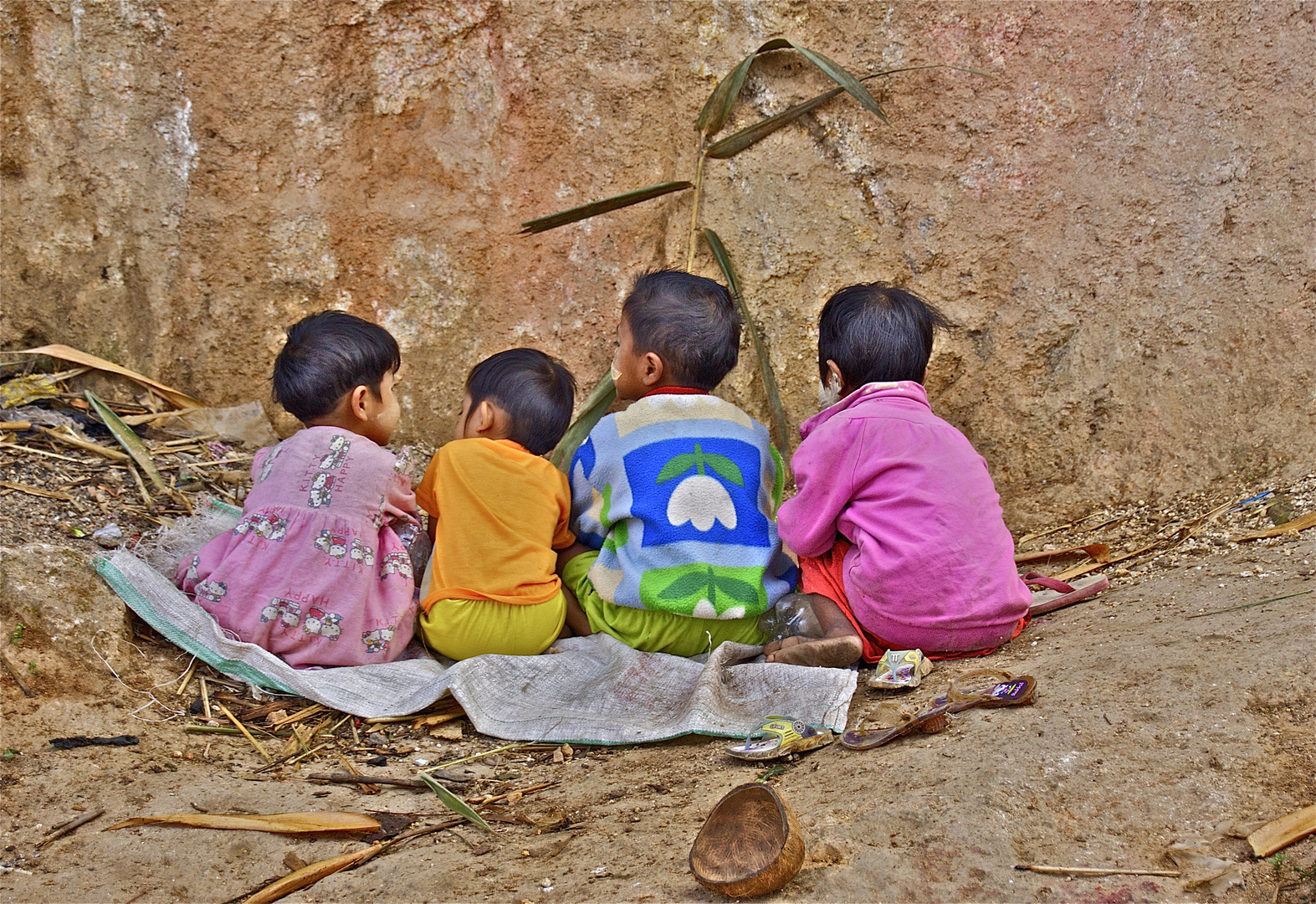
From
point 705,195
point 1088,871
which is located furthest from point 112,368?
point 1088,871

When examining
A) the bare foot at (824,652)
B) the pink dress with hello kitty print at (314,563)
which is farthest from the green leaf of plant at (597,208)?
the bare foot at (824,652)

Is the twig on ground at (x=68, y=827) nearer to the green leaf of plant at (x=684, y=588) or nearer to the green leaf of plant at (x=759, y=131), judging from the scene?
the green leaf of plant at (x=684, y=588)

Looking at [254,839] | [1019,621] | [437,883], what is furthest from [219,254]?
[1019,621]

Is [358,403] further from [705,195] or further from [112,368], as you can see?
[705,195]

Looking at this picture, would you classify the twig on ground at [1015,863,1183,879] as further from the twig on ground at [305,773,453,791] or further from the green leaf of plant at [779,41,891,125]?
the green leaf of plant at [779,41,891,125]

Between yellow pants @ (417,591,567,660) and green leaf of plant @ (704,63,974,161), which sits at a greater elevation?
green leaf of plant @ (704,63,974,161)

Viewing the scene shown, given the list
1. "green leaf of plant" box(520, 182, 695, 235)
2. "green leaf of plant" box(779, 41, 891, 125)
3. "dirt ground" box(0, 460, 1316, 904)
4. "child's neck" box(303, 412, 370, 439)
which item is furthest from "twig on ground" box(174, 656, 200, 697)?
"green leaf of plant" box(779, 41, 891, 125)

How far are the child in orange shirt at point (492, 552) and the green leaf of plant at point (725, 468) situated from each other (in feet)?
1.49

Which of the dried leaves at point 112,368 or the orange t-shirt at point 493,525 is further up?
the dried leaves at point 112,368

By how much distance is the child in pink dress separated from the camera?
9.09 feet

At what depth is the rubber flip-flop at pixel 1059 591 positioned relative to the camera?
290cm

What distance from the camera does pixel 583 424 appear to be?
368cm

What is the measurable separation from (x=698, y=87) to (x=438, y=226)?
111 cm

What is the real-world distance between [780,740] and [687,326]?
1384 mm
